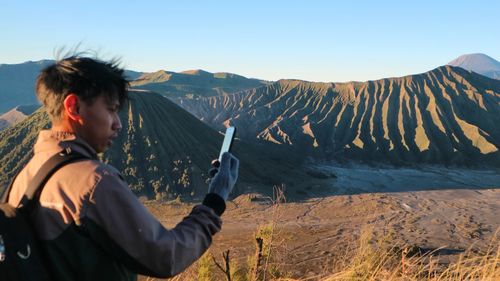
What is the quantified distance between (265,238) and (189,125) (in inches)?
915

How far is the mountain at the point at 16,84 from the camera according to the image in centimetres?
9038

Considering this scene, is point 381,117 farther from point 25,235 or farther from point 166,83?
point 166,83

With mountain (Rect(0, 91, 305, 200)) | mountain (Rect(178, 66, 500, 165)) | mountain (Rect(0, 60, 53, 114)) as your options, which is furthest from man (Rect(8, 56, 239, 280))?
mountain (Rect(0, 60, 53, 114))

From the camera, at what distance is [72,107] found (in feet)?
4.65

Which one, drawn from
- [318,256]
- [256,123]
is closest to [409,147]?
[256,123]

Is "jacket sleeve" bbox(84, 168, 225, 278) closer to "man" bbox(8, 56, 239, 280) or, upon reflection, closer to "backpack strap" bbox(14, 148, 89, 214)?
"man" bbox(8, 56, 239, 280)

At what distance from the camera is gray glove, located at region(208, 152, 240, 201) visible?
170cm

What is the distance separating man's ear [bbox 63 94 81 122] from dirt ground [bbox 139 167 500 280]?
801 centimetres

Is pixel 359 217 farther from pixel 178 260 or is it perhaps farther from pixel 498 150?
pixel 498 150

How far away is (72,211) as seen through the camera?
4.04 ft

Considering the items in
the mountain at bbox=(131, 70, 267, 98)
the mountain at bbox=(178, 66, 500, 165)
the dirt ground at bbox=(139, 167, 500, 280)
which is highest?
the mountain at bbox=(131, 70, 267, 98)

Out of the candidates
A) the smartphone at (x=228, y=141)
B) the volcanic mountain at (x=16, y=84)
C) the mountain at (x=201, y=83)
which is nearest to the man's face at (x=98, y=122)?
the smartphone at (x=228, y=141)

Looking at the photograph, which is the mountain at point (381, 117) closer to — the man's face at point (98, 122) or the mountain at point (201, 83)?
the mountain at point (201, 83)

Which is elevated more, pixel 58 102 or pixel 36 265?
pixel 58 102
